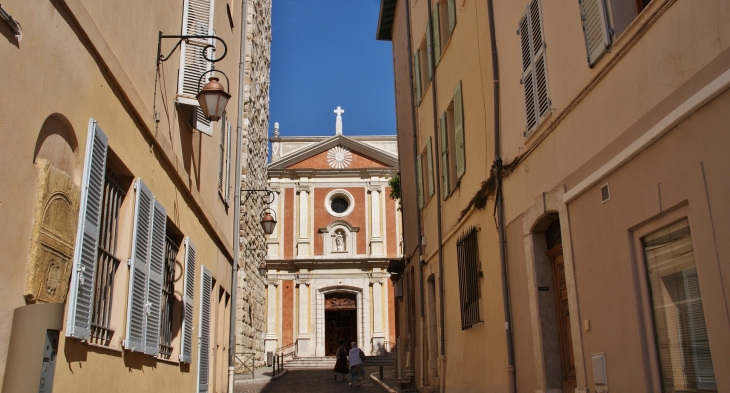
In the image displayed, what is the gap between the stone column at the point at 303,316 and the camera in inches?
1436

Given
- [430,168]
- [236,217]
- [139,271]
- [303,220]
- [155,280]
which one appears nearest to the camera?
[139,271]

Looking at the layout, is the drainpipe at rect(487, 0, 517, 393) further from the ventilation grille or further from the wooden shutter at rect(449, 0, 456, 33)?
the ventilation grille

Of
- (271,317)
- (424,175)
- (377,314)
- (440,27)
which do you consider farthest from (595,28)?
(271,317)

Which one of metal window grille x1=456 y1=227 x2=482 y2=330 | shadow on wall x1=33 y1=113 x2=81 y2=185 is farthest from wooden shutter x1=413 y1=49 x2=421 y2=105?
shadow on wall x1=33 y1=113 x2=81 y2=185

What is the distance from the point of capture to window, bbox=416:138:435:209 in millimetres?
13705

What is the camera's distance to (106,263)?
5.81 meters

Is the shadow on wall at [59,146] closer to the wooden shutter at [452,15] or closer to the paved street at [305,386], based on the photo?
the wooden shutter at [452,15]

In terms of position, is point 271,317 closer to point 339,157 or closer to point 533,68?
point 339,157

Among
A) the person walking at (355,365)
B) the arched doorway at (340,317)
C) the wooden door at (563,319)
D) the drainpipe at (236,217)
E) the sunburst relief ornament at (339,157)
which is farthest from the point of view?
the sunburst relief ornament at (339,157)

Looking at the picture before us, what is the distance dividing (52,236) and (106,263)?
1439 millimetres

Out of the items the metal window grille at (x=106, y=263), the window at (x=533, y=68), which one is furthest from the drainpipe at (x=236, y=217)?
the metal window grille at (x=106, y=263)

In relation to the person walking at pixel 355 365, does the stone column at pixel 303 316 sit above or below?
above

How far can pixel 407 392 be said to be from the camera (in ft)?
49.3

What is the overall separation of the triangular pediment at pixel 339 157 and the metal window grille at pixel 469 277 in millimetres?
28795
